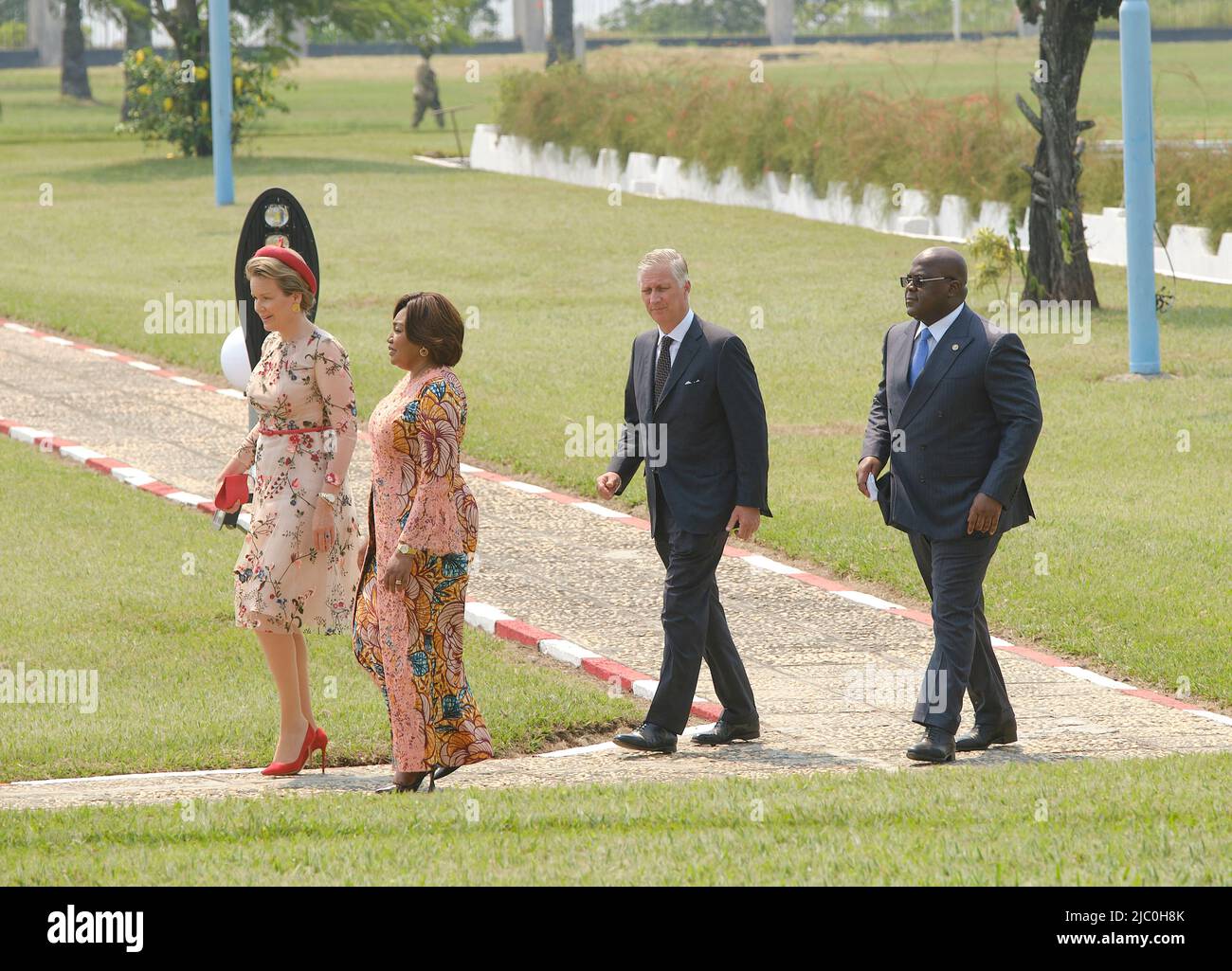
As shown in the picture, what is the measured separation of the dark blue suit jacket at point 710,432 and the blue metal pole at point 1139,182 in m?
10.4

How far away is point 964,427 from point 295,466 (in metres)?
2.63

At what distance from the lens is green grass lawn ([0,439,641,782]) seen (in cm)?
816

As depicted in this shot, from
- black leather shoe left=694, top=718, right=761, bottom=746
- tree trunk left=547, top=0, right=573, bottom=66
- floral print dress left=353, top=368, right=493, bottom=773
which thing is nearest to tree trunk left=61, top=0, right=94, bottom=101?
tree trunk left=547, top=0, right=573, bottom=66

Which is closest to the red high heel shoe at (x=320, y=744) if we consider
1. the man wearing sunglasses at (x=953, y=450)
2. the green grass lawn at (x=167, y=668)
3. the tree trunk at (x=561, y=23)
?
the green grass lawn at (x=167, y=668)

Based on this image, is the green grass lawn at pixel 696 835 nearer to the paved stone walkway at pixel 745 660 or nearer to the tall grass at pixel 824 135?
the paved stone walkway at pixel 745 660

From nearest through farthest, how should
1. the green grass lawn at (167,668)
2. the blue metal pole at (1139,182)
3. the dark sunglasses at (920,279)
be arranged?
1. the dark sunglasses at (920,279)
2. the green grass lawn at (167,668)
3. the blue metal pole at (1139,182)

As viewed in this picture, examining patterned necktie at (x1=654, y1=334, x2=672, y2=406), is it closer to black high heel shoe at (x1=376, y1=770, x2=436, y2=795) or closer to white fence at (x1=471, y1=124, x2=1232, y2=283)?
black high heel shoe at (x1=376, y1=770, x2=436, y2=795)

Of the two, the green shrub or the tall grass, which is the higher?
the green shrub

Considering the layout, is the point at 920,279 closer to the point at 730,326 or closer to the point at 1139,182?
the point at 1139,182

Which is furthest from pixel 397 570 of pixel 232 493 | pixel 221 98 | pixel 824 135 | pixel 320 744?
pixel 221 98

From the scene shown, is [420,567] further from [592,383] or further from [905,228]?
[905,228]

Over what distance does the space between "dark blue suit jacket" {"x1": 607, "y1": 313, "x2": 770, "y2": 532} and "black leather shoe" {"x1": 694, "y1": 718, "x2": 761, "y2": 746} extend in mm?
886

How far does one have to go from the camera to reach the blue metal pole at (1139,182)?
17219 mm

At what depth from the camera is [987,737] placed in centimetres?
795
